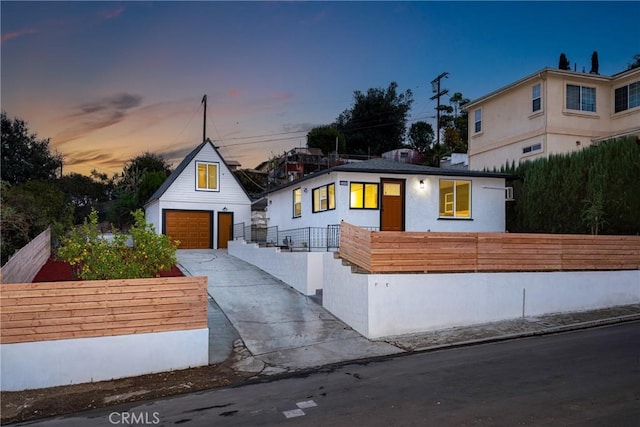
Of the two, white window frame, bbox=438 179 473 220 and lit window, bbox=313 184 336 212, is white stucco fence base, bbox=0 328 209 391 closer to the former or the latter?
lit window, bbox=313 184 336 212

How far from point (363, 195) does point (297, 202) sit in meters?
4.33

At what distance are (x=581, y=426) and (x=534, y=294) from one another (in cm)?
755

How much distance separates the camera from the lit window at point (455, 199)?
18.2 metres

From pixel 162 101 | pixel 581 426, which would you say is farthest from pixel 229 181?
pixel 581 426

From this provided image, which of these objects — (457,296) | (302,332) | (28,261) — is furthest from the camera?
(28,261)

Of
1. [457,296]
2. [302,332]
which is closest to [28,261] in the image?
[302,332]

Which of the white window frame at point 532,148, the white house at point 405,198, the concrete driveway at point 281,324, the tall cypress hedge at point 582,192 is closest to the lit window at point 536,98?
the white window frame at point 532,148

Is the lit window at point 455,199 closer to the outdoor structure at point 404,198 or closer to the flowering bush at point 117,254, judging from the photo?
the outdoor structure at point 404,198

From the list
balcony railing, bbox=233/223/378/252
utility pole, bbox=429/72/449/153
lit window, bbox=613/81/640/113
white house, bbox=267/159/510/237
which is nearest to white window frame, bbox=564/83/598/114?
lit window, bbox=613/81/640/113

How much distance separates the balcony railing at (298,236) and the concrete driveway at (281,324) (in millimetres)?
1886

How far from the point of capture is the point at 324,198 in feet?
58.6

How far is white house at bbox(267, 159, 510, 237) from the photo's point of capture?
1689 centimetres

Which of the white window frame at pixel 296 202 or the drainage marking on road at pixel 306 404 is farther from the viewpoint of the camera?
the white window frame at pixel 296 202

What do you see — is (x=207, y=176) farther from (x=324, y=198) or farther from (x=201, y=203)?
(x=324, y=198)
